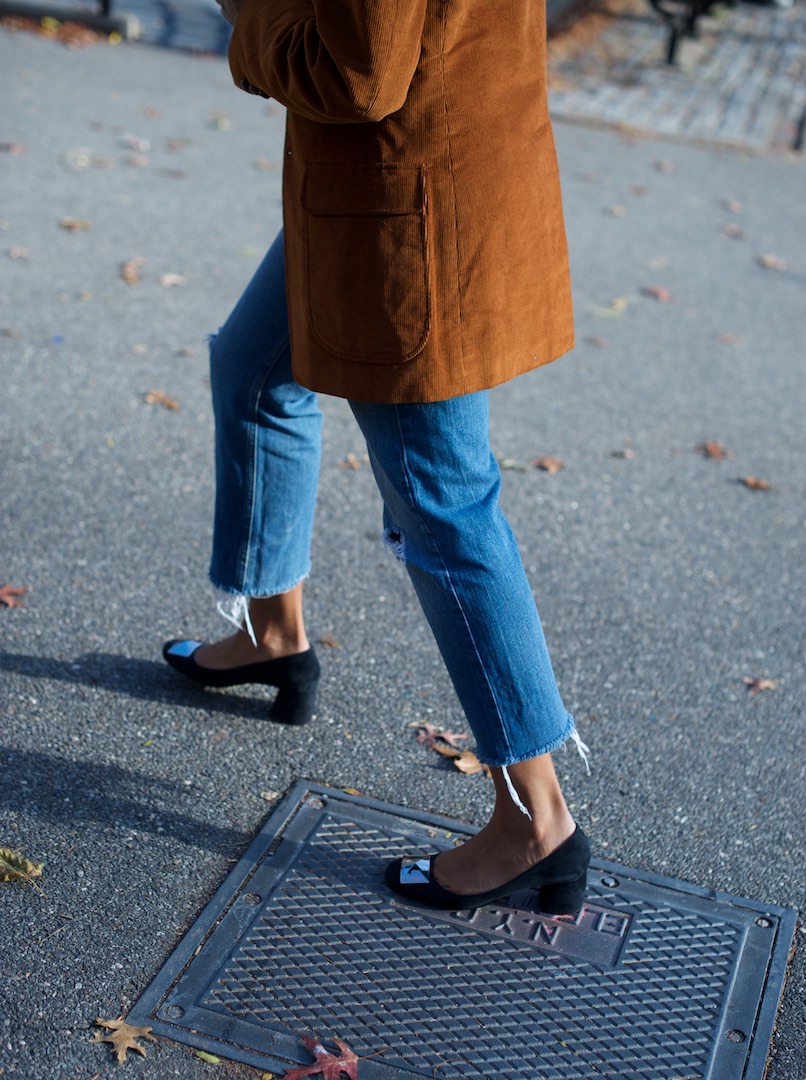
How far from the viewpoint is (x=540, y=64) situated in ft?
6.55

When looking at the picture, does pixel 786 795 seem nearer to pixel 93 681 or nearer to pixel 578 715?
pixel 578 715

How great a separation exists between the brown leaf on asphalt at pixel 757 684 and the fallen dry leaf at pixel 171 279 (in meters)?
3.18

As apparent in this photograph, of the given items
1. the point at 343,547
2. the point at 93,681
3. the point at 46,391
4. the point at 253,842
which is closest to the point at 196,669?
the point at 93,681

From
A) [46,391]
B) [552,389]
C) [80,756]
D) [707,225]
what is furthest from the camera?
[707,225]

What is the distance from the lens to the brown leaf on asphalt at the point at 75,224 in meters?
5.71

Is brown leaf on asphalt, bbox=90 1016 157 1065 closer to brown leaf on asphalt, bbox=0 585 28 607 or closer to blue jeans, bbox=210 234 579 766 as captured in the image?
blue jeans, bbox=210 234 579 766

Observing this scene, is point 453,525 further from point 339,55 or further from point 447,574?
point 339,55

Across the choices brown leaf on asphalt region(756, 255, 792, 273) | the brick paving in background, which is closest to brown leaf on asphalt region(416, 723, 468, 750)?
brown leaf on asphalt region(756, 255, 792, 273)

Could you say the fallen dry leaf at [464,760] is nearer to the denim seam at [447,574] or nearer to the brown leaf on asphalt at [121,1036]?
the denim seam at [447,574]

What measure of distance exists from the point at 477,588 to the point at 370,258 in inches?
Result: 23.0

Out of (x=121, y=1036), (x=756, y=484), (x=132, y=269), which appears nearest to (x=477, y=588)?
(x=121, y=1036)

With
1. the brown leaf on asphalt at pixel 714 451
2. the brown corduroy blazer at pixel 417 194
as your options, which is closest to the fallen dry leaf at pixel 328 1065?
the brown corduroy blazer at pixel 417 194

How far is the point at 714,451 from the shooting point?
4496 millimetres

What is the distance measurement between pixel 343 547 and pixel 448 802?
3.70 ft
